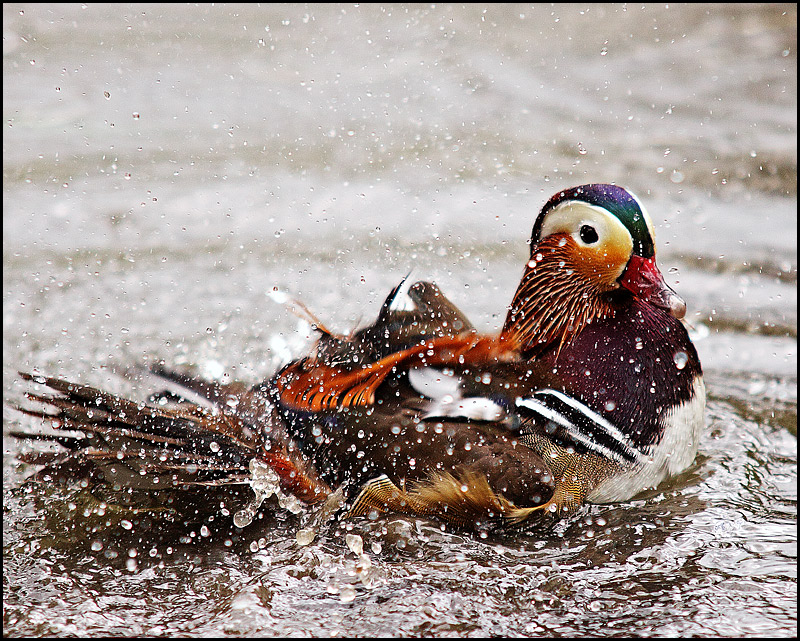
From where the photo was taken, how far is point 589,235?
2.87m

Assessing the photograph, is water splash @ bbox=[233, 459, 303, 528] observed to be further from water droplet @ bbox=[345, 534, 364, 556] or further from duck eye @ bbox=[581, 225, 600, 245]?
duck eye @ bbox=[581, 225, 600, 245]

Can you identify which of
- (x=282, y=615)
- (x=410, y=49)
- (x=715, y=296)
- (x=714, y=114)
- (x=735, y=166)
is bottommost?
(x=282, y=615)

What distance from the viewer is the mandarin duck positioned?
2668mm

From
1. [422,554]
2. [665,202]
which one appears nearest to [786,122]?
[665,202]

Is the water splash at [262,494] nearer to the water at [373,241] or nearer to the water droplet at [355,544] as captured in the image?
the water at [373,241]

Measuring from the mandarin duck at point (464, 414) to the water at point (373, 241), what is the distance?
0.49ft

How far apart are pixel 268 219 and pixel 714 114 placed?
130 inches

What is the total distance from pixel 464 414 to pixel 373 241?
2222 millimetres

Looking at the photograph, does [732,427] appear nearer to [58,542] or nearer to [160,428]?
[160,428]

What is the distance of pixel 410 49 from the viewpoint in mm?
7043

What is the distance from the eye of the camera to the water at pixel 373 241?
98.9 inches

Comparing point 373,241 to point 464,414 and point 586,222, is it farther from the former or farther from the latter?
point 464,414

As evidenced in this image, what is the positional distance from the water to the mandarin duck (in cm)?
15

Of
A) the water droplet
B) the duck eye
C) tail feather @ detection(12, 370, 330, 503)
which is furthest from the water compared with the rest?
the duck eye
